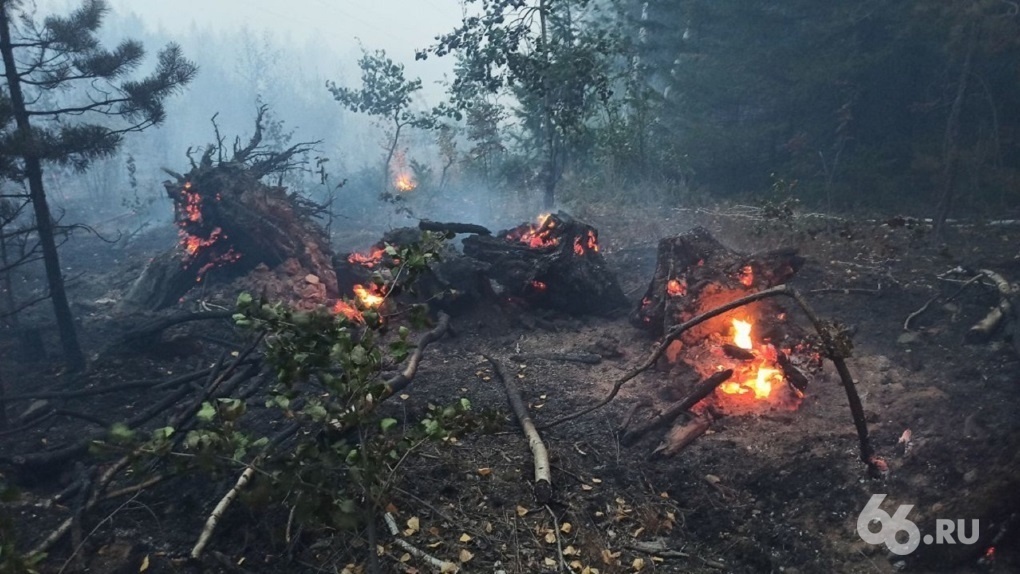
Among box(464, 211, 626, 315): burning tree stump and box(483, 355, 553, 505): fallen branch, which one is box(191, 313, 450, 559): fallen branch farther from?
box(464, 211, 626, 315): burning tree stump

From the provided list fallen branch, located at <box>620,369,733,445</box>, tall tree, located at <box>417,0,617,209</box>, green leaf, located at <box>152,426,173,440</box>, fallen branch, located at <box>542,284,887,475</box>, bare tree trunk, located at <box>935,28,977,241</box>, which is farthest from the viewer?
tall tree, located at <box>417,0,617,209</box>

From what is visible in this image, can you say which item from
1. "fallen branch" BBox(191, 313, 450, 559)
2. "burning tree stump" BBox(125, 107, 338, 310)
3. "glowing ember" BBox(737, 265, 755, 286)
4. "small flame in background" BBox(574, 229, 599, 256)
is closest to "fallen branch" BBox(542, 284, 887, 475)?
"fallen branch" BBox(191, 313, 450, 559)

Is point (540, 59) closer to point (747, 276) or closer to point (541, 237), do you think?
point (541, 237)

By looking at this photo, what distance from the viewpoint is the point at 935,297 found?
852 cm

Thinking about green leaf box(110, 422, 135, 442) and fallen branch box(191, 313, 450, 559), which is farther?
fallen branch box(191, 313, 450, 559)

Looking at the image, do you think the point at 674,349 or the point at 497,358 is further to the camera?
the point at 497,358

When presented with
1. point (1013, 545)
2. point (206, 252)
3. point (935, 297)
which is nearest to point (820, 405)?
point (1013, 545)

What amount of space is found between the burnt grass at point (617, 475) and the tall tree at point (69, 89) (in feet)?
7.44

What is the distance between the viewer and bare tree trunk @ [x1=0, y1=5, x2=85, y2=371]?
25.0 ft

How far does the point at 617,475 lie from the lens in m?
5.34

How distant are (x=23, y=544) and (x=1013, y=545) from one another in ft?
25.4

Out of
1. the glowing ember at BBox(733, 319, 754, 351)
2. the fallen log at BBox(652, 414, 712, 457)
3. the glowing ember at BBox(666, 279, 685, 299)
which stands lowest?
the fallen log at BBox(652, 414, 712, 457)

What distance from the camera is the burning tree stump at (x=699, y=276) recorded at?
8.10m

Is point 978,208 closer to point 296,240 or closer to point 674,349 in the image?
point 674,349
